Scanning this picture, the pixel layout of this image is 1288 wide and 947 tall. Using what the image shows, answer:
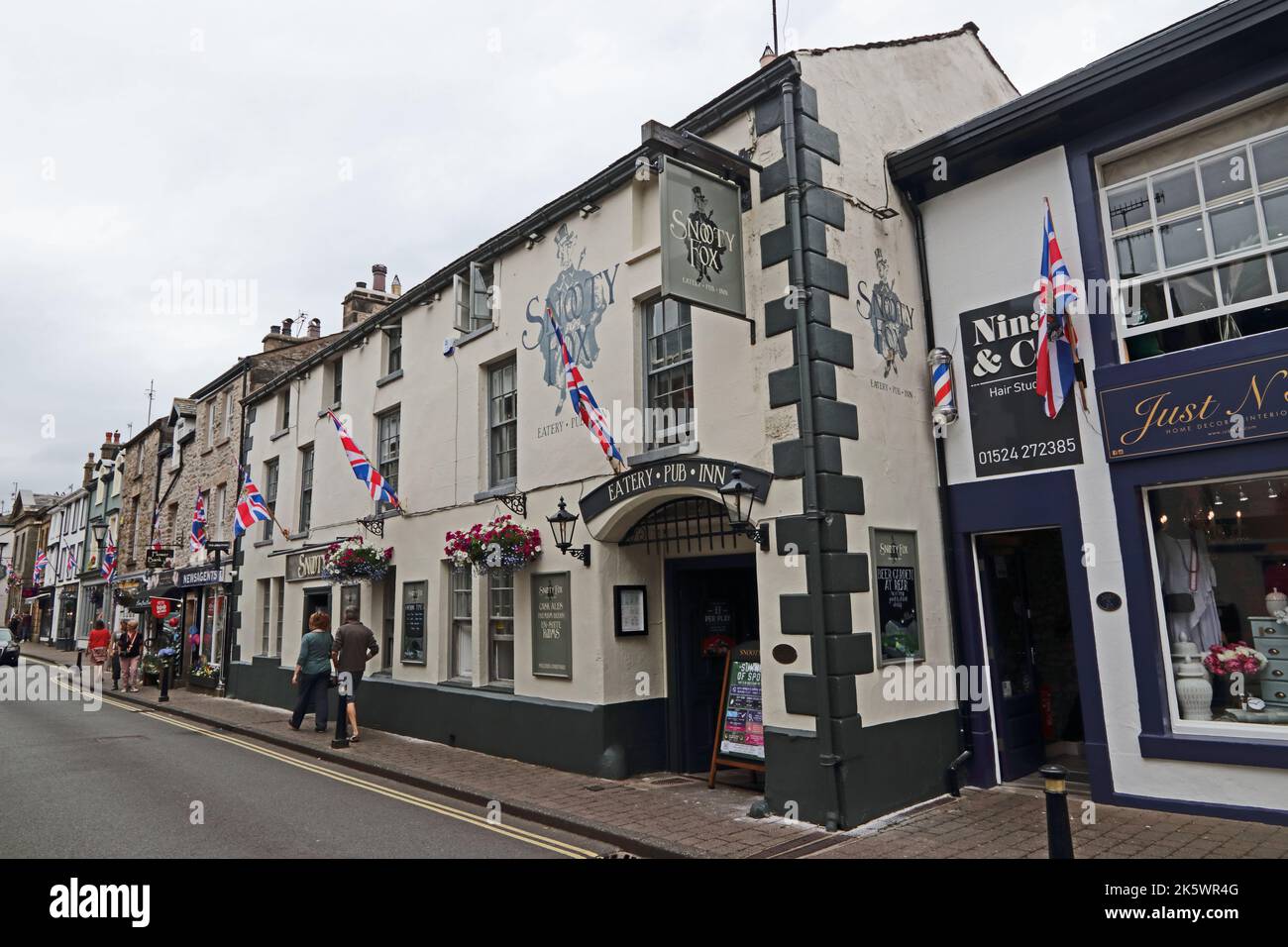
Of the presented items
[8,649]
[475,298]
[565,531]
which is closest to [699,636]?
[565,531]

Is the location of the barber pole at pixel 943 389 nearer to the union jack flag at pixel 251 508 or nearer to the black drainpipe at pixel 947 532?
the black drainpipe at pixel 947 532

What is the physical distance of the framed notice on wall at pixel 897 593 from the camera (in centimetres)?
782

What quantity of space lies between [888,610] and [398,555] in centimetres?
831

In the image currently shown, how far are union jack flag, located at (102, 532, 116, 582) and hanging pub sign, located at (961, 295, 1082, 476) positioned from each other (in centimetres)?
2685

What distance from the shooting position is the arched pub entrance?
9141mm

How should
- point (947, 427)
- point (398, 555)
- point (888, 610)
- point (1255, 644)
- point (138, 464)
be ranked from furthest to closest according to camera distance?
point (138, 464) → point (398, 555) → point (947, 427) → point (888, 610) → point (1255, 644)

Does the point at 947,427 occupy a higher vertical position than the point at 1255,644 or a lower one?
higher

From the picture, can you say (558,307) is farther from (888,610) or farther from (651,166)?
(888,610)

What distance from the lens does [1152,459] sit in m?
7.36

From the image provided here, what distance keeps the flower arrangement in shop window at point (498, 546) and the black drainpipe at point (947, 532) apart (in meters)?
4.83

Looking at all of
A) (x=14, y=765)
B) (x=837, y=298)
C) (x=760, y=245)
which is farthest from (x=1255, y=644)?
(x=14, y=765)

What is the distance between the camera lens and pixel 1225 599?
7336mm

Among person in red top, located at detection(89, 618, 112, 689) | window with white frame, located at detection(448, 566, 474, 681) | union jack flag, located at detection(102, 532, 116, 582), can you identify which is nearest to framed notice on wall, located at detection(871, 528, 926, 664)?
window with white frame, located at detection(448, 566, 474, 681)

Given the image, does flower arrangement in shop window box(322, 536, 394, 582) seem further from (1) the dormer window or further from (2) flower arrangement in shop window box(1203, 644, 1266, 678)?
(2) flower arrangement in shop window box(1203, 644, 1266, 678)
